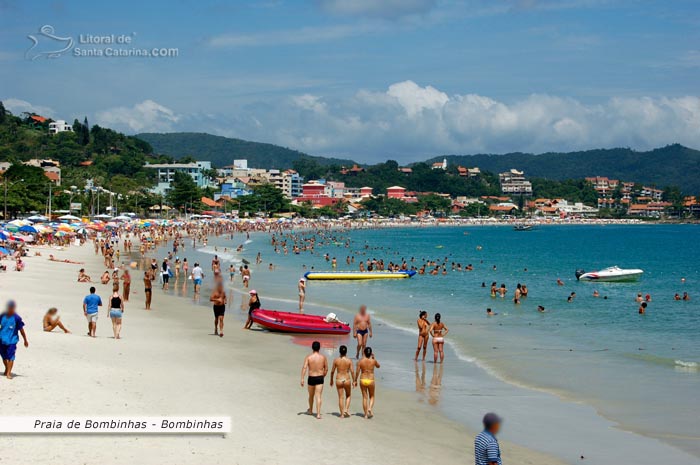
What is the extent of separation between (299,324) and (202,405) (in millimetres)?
9765

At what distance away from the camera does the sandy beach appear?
8.96 m

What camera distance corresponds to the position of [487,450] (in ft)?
24.0

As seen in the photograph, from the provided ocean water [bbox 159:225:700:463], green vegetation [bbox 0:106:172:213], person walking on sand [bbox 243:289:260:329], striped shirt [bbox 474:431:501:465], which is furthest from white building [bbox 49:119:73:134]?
striped shirt [bbox 474:431:501:465]

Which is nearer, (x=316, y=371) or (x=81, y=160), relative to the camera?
(x=316, y=371)

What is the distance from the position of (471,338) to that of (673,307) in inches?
569

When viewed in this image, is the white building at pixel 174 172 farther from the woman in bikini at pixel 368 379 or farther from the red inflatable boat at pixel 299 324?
the woman in bikini at pixel 368 379

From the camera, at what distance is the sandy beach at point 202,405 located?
8961 mm

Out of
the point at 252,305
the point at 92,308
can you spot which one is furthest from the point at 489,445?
the point at 252,305

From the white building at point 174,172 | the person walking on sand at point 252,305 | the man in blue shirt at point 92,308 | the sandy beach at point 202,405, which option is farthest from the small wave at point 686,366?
the white building at point 174,172

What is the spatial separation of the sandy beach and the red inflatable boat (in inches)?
95.5

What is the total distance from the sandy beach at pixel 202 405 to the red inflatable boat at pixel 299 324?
243 cm

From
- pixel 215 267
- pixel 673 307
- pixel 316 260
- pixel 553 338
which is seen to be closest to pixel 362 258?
pixel 316 260

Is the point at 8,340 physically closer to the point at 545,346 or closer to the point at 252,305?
the point at 252,305

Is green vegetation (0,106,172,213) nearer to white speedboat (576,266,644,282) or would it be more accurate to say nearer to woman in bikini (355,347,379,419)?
white speedboat (576,266,644,282)
